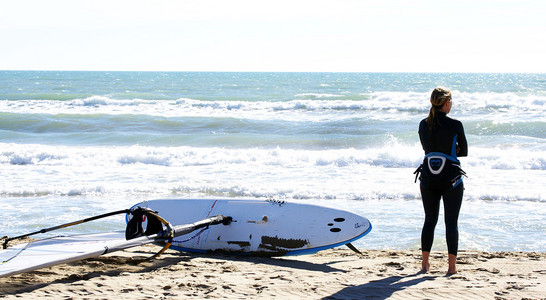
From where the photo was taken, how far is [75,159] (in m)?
11.9

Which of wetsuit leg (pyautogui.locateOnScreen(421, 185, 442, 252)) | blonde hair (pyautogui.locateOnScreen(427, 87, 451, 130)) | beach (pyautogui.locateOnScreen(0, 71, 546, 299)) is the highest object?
blonde hair (pyautogui.locateOnScreen(427, 87, 451, 130))

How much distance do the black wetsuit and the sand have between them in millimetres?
428

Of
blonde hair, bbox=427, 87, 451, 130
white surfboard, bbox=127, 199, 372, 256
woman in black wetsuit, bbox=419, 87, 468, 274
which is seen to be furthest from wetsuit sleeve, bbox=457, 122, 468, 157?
white surfboard, bbox=127, 199, 372, 256

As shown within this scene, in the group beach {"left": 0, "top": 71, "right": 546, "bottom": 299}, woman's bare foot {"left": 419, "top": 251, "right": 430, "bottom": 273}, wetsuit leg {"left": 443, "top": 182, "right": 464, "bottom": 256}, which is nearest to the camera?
beach {"left": 0, "top": 71, "right": 546, "bottom": 299}

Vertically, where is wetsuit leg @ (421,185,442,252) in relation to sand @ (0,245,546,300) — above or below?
above

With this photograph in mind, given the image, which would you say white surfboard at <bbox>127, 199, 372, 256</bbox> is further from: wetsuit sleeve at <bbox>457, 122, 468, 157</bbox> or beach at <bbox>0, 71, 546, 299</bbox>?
wetsuit sleeve at <bbox>457, 122, 468, 157</bbox>

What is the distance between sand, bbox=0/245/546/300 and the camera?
3570 millimetres

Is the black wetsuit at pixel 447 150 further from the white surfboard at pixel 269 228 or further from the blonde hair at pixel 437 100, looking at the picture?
the white surfboard at pixel 269 228

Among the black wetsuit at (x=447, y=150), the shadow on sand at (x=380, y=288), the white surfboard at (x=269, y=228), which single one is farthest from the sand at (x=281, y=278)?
the black wetsuit at (x=447, y=150)

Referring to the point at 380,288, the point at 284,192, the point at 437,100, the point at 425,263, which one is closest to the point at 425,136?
the point at 437,100

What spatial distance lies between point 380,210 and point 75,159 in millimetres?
7393

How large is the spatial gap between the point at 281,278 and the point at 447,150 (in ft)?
4.98

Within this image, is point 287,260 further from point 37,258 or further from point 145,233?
point 37,258

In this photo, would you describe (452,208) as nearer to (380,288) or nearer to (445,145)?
(445,145)
